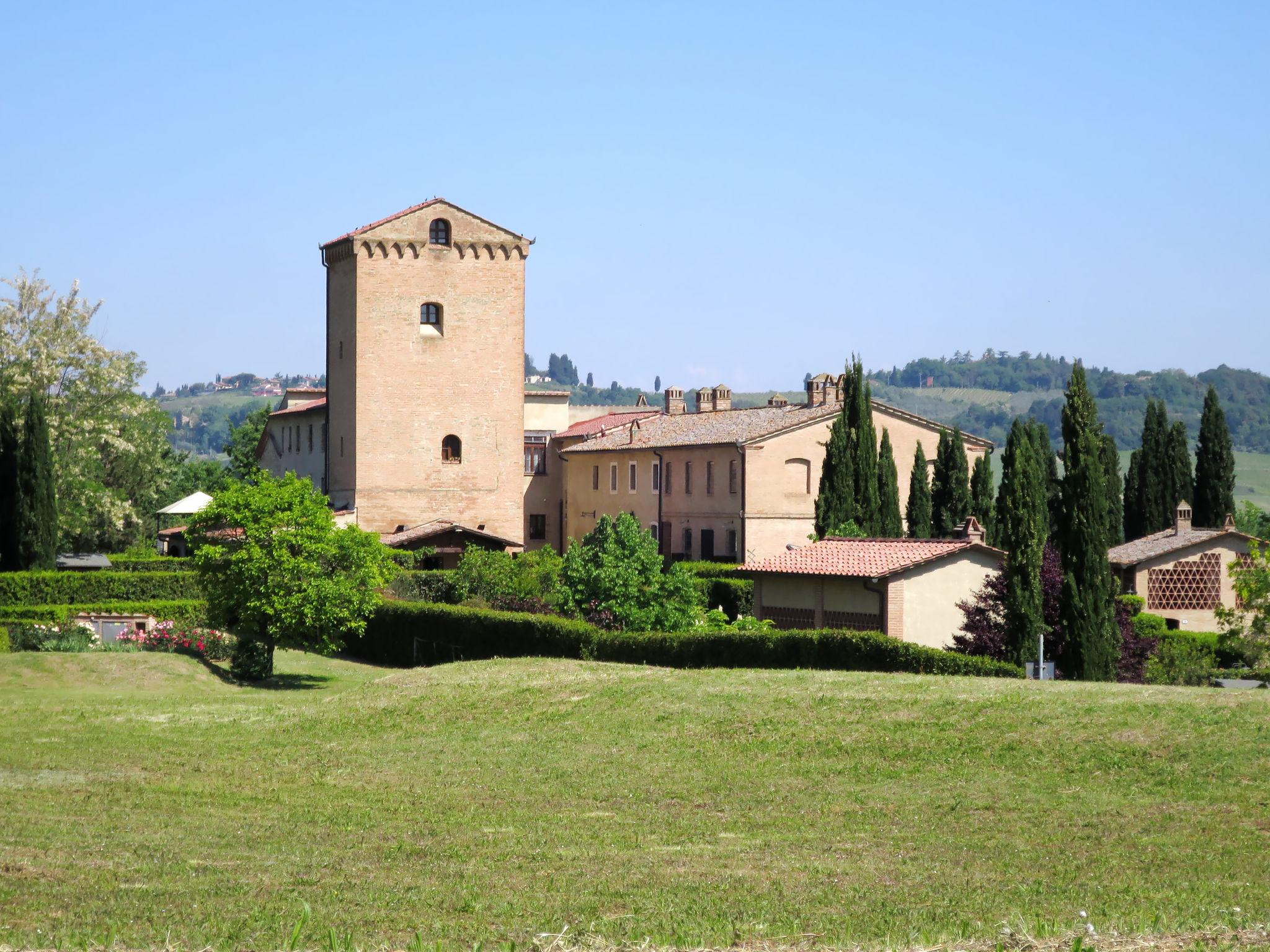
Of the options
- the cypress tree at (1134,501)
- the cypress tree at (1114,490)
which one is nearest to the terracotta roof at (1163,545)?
the cypress tree at (1114,490)

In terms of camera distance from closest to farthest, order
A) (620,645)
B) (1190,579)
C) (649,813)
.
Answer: (649,813) < (620,645) < (1190,579)

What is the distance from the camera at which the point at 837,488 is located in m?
54.0

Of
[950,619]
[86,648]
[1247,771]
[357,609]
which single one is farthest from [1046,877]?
[86,648]

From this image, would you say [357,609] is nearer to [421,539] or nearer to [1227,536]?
[421,539]

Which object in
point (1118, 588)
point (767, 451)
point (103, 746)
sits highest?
point (767, 451)

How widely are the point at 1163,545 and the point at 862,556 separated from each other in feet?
61.6

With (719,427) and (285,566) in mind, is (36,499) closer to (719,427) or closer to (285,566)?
(285,566)

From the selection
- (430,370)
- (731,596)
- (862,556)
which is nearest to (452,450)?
(430,370)

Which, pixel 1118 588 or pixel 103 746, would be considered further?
pixel 1118 588

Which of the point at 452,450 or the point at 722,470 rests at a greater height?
the point at 452,450

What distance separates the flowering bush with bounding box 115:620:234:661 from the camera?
3984 centimetres

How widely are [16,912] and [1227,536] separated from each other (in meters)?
47.9

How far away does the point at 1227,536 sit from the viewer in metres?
52.2

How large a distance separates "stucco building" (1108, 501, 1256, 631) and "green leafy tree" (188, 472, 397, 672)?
27322mm
